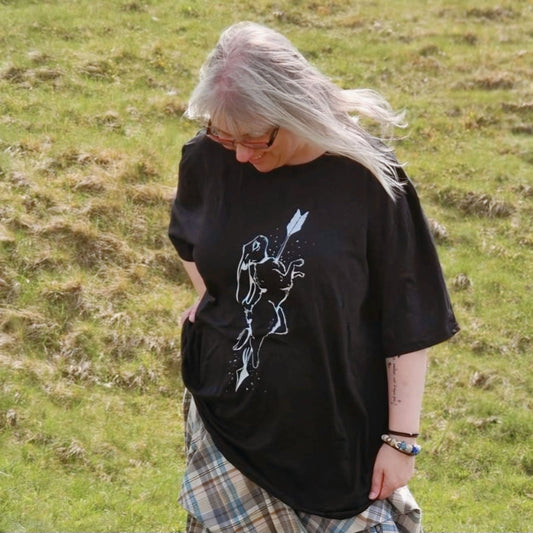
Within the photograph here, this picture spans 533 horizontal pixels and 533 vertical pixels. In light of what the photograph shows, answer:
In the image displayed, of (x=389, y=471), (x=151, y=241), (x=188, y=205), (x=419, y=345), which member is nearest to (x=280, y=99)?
(x=188, y=205)

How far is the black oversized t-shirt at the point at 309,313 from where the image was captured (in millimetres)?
2896

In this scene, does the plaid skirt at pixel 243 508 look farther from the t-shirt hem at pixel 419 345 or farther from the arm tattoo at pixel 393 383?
the t-shirt hem at pixel 419 345

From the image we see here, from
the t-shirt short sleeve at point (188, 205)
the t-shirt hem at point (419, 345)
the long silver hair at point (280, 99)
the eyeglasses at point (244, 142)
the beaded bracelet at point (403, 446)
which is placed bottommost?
the beaded bracelet at point (403, 446)

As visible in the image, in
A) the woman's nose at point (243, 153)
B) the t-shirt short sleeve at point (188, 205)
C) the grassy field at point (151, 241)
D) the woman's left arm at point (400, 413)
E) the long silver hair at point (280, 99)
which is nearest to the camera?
the long silver hair at point (280, 99)

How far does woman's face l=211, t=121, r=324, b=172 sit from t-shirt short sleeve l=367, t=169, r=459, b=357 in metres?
0.23

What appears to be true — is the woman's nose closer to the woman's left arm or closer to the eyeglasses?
Answer: the eyeglasses

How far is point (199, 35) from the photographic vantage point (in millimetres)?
12164

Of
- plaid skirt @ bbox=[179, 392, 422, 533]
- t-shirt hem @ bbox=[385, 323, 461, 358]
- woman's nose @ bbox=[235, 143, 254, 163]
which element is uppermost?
woman's nose @ bbox=[235, 143, 254, 163]

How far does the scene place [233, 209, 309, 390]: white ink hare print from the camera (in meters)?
2.90

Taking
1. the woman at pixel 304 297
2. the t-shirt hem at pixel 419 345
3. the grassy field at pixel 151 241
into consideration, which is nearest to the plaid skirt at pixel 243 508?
the woman at pixel 304 297

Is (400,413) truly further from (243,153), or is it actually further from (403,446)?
(243,153)

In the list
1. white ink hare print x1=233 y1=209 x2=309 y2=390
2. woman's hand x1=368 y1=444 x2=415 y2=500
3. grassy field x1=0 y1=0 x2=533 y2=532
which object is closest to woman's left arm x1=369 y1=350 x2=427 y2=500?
woman's hand x1=368 y1=444 x2=415 y2=500

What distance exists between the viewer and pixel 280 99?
2730mm

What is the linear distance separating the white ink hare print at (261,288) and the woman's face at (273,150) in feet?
0.54
